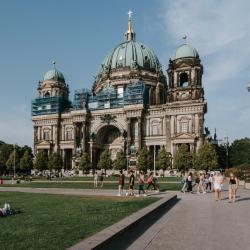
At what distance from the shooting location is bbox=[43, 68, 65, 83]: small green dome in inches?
5235

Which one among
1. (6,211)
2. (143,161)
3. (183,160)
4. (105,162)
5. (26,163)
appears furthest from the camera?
(26,163)

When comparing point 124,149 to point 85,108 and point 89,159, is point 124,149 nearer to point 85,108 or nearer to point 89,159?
point 89,159

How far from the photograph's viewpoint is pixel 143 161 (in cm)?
9594

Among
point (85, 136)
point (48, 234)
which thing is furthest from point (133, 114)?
point (48, 234)

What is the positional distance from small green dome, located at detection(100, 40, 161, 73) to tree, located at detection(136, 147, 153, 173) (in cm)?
3539

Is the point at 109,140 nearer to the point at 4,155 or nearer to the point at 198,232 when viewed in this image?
the point at 4,155

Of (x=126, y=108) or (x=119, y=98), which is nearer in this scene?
(x=126, y=108)

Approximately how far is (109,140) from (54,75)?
2963 cm

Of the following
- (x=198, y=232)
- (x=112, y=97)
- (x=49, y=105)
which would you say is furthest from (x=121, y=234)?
(x=49, y=105)

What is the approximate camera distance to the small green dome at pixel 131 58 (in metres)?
128

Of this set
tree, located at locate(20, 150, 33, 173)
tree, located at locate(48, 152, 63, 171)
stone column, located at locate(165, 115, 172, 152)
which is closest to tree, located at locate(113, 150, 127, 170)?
stone column, located at locate(165, 115, 172, 152)

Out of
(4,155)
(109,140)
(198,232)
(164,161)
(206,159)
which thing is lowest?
(198,232)

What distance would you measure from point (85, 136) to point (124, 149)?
46.3 feet

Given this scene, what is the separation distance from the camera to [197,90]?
103 meters
